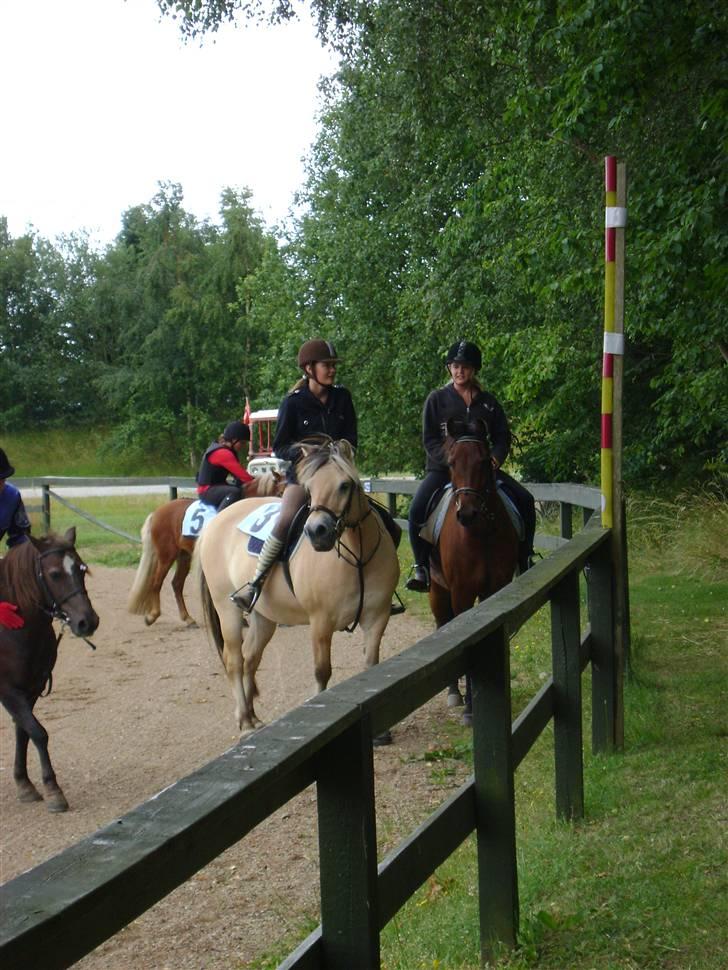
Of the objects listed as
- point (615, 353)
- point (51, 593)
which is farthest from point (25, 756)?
point (615, 353)

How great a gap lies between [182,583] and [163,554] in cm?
84

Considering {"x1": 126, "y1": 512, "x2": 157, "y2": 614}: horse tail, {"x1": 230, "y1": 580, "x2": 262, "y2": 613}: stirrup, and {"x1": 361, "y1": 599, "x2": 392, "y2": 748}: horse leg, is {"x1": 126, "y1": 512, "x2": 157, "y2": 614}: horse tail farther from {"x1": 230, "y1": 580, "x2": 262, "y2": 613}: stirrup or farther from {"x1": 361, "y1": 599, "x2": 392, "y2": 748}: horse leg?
{"x1": 361, "y1": 599, "x2": 392, "y2": 748}: horse leg

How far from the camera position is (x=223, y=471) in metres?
13.4

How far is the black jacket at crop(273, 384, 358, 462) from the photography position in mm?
7906

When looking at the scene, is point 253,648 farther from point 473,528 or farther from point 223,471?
point 223,471

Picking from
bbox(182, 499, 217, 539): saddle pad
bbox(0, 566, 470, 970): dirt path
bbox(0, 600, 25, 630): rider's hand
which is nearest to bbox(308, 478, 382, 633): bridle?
bbox(0, 566, 470, 970): dirt path

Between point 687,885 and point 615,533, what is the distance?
→ 2.64 meters

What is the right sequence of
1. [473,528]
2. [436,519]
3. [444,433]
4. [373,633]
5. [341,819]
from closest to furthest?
[341,819], [373,633], [473,528], [444,433], [436,519]

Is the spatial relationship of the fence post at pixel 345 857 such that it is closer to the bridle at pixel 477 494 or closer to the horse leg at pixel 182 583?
the bridle at pixel 477 494

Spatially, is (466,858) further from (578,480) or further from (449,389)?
(578,480)

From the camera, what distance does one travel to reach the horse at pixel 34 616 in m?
7.16

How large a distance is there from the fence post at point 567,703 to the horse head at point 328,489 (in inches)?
87.9

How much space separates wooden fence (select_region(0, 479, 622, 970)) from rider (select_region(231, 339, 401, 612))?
10.6ft

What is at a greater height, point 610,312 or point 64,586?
point 610,312
